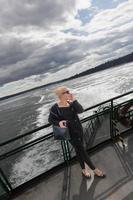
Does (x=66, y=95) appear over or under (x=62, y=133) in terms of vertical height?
over

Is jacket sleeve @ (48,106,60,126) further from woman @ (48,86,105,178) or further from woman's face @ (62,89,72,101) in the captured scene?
woman's face @ (62,89,72,101)

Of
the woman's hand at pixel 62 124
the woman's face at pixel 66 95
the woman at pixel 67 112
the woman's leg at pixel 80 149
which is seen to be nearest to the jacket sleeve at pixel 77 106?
the woman at pixel 67 112

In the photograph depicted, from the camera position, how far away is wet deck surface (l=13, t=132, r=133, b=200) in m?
3.40

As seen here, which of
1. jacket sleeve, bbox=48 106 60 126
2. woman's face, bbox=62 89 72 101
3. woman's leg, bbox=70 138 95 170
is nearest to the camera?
woman's face, bbox=62 89 72 101

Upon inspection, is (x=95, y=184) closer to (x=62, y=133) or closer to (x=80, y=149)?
(x=80, y=149)

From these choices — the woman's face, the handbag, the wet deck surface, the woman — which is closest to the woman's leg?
the woman

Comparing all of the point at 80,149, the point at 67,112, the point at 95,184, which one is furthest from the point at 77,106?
the point at 95,184

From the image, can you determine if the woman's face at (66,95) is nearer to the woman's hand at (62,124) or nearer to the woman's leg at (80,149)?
the woman's hand at (62,124)

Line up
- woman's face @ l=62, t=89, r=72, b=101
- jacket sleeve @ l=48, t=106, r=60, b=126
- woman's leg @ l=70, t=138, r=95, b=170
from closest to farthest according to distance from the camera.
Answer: woman's face @ l=62, t=89, r=72, b=101 → jacket sleeve @ l=48, t=106, r=60, b=126 → woman's leg @ l=70, t=138, r=95, b=170

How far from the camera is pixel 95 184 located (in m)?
3.64

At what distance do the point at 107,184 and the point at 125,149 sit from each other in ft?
3.75

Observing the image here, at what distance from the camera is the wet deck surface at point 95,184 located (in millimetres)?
3400

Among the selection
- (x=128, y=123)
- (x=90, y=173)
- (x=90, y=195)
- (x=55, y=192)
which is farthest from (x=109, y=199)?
(x=128, y=123)

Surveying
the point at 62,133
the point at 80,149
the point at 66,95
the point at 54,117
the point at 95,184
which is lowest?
the point at 95,184
